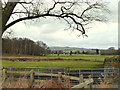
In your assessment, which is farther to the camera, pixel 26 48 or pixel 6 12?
pixel 6 12

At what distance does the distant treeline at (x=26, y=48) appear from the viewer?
7.15 metres

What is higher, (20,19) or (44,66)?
(20,19)

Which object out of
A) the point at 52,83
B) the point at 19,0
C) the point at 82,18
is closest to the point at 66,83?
the point at 52,83

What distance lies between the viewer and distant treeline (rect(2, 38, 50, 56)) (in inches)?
281

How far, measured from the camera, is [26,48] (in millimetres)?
7535

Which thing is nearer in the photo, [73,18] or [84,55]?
[84,55]

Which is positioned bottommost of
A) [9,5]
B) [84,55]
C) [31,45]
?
[84,55]

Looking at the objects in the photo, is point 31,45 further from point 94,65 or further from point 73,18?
point 73,18

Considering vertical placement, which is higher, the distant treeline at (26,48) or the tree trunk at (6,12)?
the tree trunk at (6,12)

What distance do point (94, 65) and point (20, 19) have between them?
523cm

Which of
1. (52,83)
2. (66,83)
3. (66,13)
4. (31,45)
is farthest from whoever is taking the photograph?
(66,13)

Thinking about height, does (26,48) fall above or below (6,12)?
below

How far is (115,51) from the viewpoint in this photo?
7875mm

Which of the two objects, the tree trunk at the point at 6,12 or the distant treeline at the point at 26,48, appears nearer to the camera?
the distant treeline at the point at 26,48
